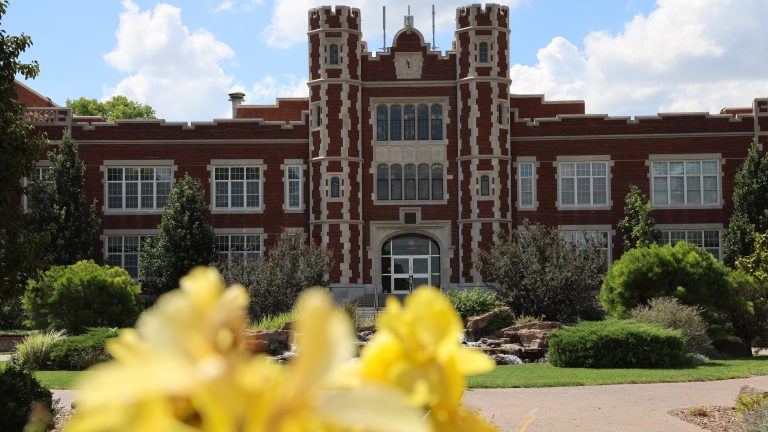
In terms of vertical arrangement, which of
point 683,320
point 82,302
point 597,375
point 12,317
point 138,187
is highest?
point 138,187

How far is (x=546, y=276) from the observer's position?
2428 centimetres

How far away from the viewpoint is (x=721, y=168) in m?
33.6

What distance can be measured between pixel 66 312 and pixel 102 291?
3.37 feet

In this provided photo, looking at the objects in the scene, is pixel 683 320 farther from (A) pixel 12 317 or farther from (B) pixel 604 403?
(A) pixel 12 317

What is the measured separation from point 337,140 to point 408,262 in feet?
17.3

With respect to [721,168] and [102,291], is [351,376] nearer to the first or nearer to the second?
[102,291]

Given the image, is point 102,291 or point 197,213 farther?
point 197,213

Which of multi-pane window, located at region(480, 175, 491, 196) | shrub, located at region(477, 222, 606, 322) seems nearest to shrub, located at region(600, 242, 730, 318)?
shrub, located at region(477, 222, 606, 322)

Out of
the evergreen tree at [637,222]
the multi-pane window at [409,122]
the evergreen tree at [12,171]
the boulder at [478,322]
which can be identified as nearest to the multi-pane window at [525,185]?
the multi-pane window at [409,122]

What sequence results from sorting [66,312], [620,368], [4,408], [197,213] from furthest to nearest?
[197,213], [66,312], [620,368], [4,408]

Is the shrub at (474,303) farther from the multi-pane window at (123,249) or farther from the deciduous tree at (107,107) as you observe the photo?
the deciduous tree at (107,107)

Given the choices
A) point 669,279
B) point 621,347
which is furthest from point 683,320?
point 669,279

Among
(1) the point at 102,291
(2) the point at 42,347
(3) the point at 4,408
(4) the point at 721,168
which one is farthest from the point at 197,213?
(3) the point at 4,408

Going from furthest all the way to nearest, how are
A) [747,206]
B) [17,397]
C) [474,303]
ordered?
[747,206] < [474,303] < [17,397]
